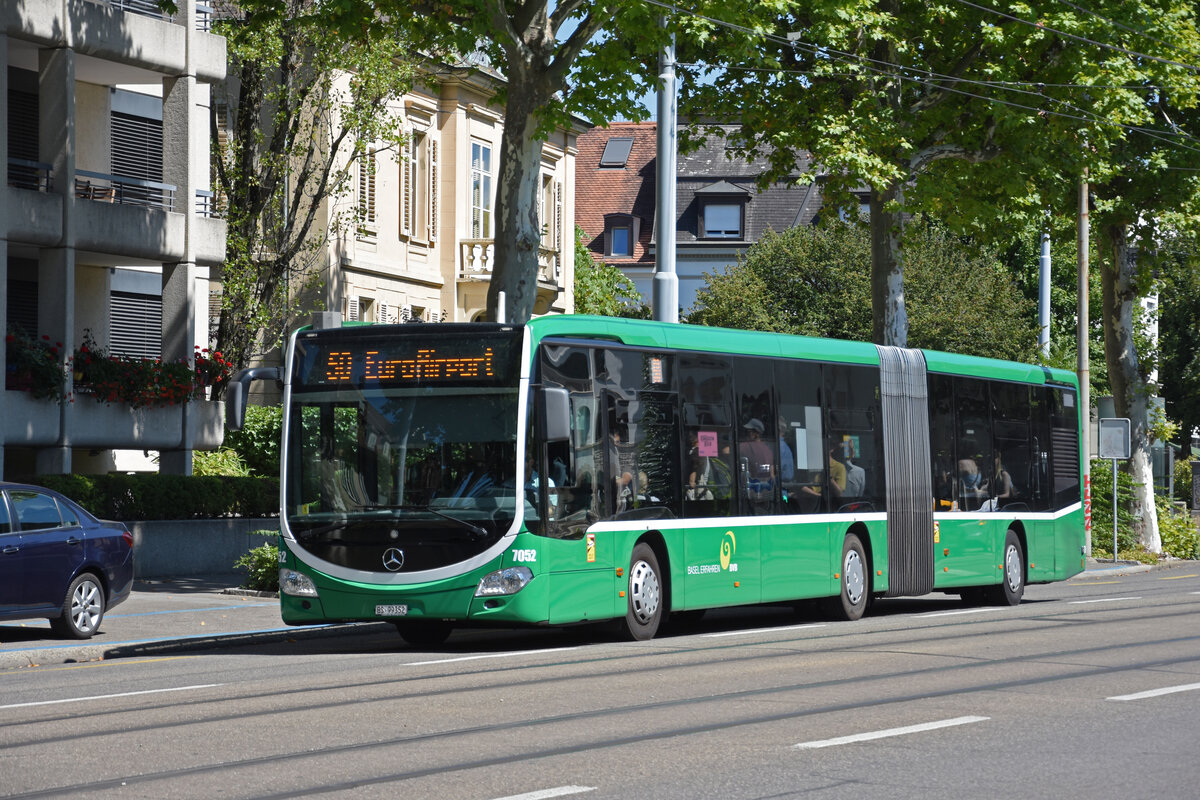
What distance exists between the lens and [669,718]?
1036 centimetres

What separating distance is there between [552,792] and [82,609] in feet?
34.2

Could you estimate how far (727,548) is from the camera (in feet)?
57.3

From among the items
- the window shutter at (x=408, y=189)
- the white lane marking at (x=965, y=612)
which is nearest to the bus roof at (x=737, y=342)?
the white lane marking at (x=965, y=612)

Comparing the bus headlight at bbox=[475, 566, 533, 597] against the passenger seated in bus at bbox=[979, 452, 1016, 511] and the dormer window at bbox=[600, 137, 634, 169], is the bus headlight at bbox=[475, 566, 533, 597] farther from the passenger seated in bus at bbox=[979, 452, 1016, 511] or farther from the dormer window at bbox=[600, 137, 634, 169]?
the dormer window at bbox=[600, 137, 634, 169]

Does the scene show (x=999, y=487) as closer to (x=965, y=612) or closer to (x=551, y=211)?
(x=965, y=612)

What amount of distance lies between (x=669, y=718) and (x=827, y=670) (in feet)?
10.5

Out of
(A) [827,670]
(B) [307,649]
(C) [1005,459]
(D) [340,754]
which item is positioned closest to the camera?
(D) [340,754]

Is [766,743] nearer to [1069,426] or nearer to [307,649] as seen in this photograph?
[307,649]

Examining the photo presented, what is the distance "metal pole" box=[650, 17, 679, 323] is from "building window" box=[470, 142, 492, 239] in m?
17.9

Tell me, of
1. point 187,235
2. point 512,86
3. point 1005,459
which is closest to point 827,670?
point 1005,459

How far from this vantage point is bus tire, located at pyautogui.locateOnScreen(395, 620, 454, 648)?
16.8m

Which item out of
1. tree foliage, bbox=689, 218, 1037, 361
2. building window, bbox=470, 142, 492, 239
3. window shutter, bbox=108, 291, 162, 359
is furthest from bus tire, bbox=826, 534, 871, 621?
tree foliage, bbox=689, 218, 1037, 361

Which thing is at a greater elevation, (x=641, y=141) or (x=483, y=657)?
(x=641, y=141)

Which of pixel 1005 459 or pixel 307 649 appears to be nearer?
pixel 307 649
